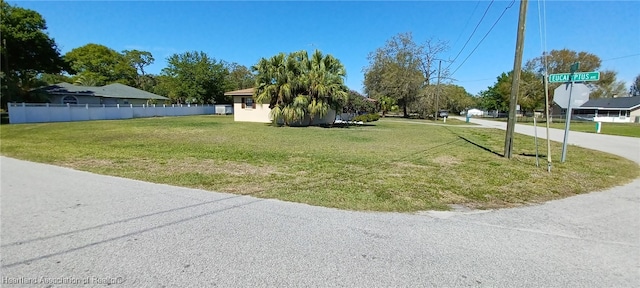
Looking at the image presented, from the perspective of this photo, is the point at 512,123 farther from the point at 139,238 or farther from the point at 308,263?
the point at 139,238

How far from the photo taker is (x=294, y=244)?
3092 millimetres

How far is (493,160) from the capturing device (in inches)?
351

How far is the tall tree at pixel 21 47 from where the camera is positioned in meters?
24.1

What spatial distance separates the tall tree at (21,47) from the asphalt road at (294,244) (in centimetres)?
2954

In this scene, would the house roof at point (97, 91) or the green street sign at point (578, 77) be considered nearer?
the green street sign at point (578, 77)

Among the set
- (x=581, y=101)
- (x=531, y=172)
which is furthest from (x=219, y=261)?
(x=581, y=101)

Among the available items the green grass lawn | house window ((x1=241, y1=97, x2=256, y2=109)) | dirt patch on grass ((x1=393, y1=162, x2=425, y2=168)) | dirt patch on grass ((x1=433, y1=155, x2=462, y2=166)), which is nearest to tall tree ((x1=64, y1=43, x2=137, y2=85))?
house window ((x1=241, y1=97, x2=256, y2=109))

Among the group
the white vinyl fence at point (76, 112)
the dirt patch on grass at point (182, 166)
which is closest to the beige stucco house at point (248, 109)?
the white vinyl fence at point (76, 112)

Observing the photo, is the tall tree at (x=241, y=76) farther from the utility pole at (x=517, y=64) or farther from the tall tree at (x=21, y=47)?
the utility pole at (x=517, y=64)


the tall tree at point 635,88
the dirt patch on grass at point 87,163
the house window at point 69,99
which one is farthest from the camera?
the tall tree at point 635,88

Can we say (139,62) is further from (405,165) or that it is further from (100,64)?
(405,165)

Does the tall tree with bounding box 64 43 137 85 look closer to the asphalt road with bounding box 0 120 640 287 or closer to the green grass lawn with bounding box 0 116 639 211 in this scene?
the green grass lawn with bounding box 0 116 639 211

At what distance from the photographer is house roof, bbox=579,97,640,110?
4678 centimetres

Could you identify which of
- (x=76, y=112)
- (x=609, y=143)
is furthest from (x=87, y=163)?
(x=76, y=112)
